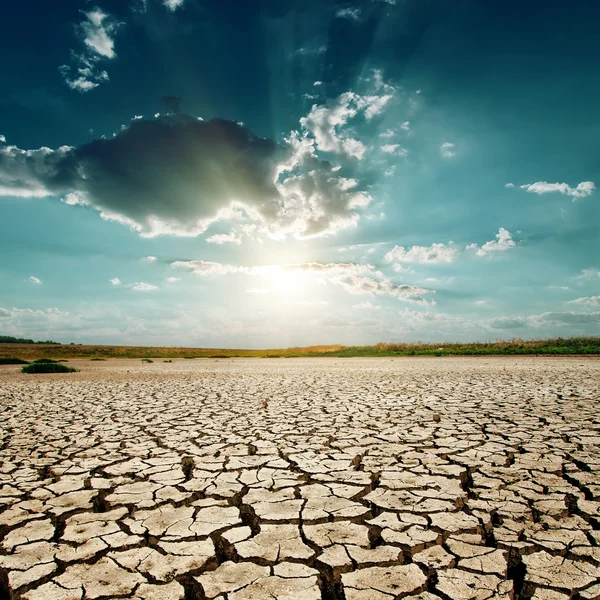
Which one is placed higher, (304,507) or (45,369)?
(304,507)

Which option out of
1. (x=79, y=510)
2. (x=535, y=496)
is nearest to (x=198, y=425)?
(x=79, y=510)

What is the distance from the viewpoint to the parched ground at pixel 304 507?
5.64 feet

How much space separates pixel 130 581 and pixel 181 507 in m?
0.74

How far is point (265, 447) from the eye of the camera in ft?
12.3

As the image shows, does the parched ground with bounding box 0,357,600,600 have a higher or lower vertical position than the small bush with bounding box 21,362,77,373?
higher

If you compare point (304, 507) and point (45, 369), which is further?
point (45, 369)

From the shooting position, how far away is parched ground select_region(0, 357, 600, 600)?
1719 millimetres

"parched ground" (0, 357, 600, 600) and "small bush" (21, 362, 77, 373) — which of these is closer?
"parched ground" (0, 357, 600, 600)

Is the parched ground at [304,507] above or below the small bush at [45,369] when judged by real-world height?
above

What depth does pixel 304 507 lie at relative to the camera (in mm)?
2443

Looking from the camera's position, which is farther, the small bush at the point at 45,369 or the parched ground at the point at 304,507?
the small bush at the point at 45,369

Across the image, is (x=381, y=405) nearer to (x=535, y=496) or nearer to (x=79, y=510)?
(x=535, y=496)

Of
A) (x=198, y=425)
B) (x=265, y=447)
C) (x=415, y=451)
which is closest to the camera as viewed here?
(x=415, y=451)

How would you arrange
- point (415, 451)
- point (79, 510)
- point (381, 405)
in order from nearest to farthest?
1. point (79, 510)
2. point (415, 451)
3. point (381, 405)
